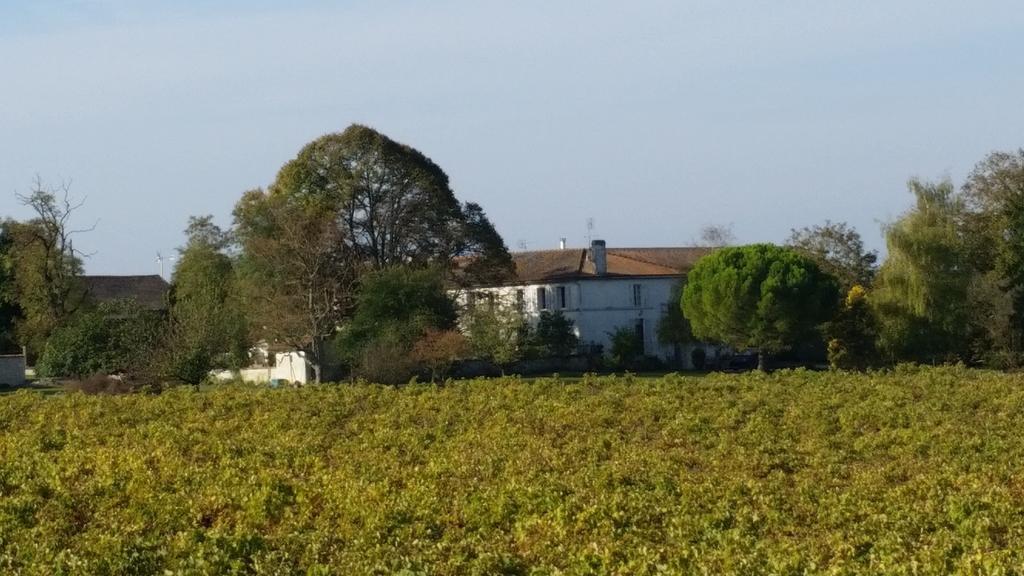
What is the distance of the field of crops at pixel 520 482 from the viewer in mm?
13055

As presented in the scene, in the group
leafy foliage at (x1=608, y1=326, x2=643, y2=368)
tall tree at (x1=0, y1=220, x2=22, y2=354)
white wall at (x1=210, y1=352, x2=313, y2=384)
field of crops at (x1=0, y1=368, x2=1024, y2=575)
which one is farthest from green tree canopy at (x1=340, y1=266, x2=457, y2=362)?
field of crops at (x1=0, y1=368, x2=1024, y2=575)

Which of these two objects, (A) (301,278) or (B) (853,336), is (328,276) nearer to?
(A) (301,278)

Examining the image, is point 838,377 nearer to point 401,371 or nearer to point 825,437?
point 825,437

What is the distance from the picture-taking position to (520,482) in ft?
58.1

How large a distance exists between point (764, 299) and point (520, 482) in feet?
170

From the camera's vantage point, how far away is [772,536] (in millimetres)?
14617

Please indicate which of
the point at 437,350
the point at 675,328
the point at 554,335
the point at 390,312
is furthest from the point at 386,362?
the point at 675,328

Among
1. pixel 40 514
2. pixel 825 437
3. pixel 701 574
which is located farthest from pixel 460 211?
pixel 701 574

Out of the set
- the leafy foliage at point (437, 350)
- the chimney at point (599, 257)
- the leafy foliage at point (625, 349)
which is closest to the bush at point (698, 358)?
the leafy foliage at point (625, 349)

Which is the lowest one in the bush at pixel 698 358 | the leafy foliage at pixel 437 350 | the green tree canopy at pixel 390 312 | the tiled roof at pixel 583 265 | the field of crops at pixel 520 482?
the field of crops at pixel 520 482

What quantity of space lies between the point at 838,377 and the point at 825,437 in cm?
1123

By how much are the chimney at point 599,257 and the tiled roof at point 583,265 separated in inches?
13.1

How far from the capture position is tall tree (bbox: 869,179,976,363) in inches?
2660

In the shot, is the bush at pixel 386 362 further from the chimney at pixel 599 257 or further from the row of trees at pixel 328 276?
the chimney at pixel 599 257
